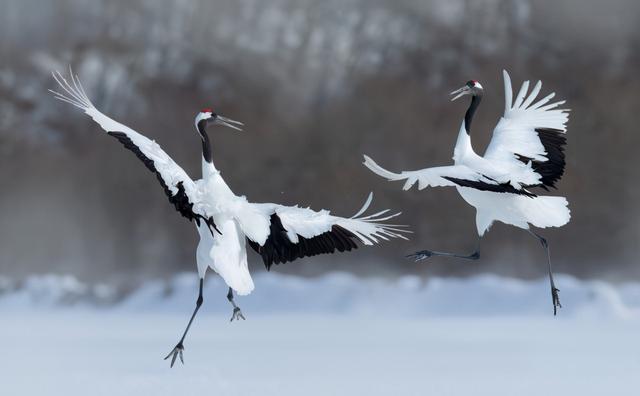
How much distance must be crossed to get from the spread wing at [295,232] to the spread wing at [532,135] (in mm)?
2418

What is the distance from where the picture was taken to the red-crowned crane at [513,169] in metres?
9.50

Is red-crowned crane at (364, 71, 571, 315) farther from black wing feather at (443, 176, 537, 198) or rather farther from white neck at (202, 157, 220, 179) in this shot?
white neck at (202, 157, 220, 179)

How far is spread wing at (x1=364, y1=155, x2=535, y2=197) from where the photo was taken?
9016mm

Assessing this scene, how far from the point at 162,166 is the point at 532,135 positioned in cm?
437

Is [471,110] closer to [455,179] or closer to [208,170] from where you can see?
[455,179]

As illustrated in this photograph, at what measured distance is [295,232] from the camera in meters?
8.94

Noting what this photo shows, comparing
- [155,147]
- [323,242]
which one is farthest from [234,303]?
[155,147]

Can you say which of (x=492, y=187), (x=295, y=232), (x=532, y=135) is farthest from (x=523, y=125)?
(x=295, y=232)

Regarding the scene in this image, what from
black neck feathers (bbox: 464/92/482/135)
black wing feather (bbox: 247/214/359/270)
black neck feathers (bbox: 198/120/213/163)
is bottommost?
black wing feather (bbox: 247/214/359/270)

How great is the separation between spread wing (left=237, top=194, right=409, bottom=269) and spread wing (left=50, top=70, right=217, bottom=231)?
469mm

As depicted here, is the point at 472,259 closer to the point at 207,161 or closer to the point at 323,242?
the point at 323,242

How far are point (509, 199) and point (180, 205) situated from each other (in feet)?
11.6

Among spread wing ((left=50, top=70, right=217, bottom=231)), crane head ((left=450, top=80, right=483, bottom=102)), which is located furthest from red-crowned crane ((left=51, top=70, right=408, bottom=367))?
crane head ((left=450, top=80, right=483, bottom=102))

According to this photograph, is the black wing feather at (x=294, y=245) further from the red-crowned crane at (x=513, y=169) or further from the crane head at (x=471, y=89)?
the crane head at (x=471, y=89)
